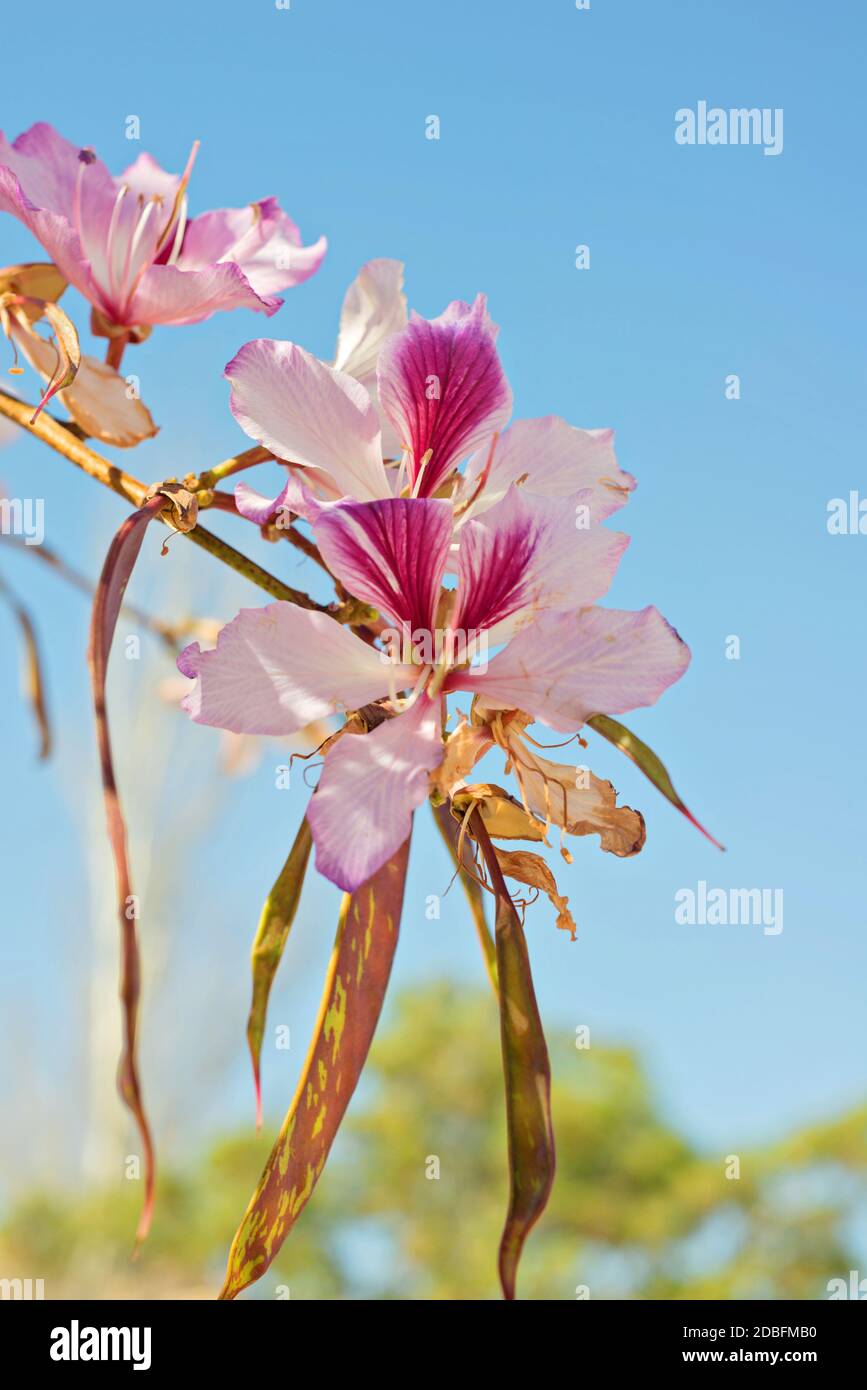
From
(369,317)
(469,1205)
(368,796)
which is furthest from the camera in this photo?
(469,1205)

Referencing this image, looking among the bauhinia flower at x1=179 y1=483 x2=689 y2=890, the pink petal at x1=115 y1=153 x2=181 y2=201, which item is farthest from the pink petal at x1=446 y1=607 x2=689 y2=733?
the pink petal at x1=115 y1=153 x2=181 y2=201

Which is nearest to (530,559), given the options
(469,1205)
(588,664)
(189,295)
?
(588,664)

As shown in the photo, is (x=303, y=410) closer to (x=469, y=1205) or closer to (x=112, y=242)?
(x=112, y=242)

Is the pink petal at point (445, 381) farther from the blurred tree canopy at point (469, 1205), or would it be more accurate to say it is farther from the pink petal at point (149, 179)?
the blurred tree canopy at point (469, 1205)

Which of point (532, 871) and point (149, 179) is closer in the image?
point (532, 871)

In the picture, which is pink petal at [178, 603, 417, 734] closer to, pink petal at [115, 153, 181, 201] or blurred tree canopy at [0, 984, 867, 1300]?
pink petal at [115, 153, 181, 201]

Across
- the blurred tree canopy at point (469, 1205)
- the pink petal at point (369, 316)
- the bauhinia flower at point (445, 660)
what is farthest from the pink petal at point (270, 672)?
the blurred tree canopy at point (469, 1205)

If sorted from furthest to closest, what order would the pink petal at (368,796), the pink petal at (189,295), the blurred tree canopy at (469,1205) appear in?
the blurred tree canopy at (469,1205) < the pink petal at (189,295) < the pink petal at (368,796)
